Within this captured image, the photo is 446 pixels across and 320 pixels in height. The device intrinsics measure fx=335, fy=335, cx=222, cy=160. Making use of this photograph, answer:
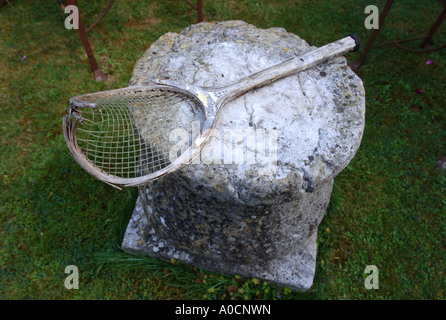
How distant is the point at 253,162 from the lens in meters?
1.76

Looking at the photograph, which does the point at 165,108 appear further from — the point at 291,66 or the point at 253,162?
the point at 291,66

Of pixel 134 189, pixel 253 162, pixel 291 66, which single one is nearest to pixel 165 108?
pixel 253 162

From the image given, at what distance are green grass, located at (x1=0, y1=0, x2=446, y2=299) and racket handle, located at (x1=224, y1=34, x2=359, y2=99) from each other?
1445mm

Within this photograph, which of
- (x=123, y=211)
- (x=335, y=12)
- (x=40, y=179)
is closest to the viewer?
(x=123, y=211)

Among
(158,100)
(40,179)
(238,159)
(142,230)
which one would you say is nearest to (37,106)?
(40,179)

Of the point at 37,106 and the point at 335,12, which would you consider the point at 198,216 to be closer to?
the point at 37,106

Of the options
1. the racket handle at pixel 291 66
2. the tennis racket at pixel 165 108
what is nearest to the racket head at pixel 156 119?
the tennis racket at pixel 165 108

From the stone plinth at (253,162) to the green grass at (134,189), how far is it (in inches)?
10.3

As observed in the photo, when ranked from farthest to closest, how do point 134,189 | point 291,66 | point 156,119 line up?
point 134,189, point 291,66, point 156,119

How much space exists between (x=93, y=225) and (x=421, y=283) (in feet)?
9.20

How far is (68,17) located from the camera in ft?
13.1

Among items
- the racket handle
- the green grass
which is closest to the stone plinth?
the racket handle

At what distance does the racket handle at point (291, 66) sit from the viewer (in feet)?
6.27

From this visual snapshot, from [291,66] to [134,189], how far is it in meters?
1.78
